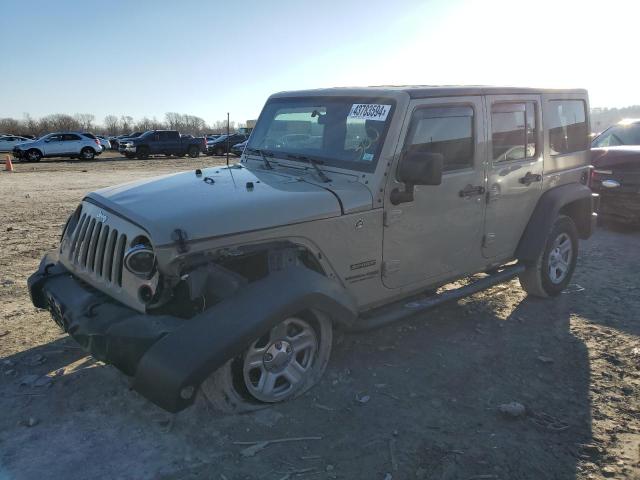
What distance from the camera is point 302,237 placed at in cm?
322

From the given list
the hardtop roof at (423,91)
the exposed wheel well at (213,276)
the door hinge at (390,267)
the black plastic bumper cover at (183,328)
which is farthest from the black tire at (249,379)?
the hardtop roof at (423,91)

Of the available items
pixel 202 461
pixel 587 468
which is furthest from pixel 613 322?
pixel 202 461

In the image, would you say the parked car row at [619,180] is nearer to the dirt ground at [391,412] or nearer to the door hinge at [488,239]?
the dirt ground at [391,412]

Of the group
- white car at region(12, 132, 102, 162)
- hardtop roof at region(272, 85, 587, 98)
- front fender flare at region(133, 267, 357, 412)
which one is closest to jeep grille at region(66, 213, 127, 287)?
front fender flare at region(133, 267, 357, 412)

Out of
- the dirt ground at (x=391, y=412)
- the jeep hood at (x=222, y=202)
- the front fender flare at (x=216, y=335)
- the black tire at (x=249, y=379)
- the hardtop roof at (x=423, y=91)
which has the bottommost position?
the dirt ground at (x=391, y=412)

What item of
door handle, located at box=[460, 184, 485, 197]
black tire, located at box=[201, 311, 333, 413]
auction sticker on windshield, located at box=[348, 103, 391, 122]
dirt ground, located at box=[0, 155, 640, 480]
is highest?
auction sticker on windshield, located at box=[348, 103, 391, 122]

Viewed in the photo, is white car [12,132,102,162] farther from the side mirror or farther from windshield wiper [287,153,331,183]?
the side mirror

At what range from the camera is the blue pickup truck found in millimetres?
29141

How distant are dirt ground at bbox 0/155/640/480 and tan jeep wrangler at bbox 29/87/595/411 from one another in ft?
1.16

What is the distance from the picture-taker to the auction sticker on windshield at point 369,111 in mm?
3666

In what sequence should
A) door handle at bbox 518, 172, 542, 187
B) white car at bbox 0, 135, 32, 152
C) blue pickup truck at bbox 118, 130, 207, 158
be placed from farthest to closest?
1. white car at bbox 0, 135, 32, 152
2. blue pickup truck at bbox 118, 130, 207, 158
3. door handle at bbox 518, 172, 542, 187

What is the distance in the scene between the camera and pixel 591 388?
363 cm

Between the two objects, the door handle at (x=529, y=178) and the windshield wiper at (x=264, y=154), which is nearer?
the windshield wiper at (x=264, y=154)

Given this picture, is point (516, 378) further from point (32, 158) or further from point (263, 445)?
point (32, 158)
